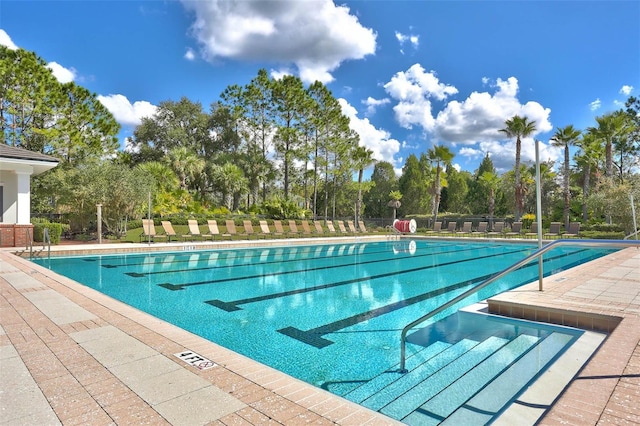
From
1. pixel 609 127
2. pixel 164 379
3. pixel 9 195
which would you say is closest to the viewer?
pixel 164 379

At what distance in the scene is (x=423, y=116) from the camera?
3275cm

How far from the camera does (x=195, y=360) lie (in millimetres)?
2787

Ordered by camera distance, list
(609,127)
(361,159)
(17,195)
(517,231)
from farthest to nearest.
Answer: (361,159) → (609,127) → (517,231) → (17,195)

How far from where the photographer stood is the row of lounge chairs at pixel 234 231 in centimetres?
1505

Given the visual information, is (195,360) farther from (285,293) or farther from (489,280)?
(285,293)

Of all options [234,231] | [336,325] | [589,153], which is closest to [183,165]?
[234,231]

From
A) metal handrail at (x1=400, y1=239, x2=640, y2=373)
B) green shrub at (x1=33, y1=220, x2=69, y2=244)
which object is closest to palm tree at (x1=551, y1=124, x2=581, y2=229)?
metal handrail at (x1=400, y1=239, x2=640, y2=373)

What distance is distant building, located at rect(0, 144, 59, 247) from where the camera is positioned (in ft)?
40.0

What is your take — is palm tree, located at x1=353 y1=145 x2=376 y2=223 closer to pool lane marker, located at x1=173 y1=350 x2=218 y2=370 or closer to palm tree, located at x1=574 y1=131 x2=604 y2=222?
palm tree, located at x1=574 y1=131 x2=604 y2=222

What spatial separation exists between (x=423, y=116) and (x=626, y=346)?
3188 cm

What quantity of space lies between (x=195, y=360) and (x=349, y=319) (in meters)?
2.71

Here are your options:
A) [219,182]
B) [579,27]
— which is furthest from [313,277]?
[219,182]

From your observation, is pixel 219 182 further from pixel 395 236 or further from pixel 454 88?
pixel 454 88

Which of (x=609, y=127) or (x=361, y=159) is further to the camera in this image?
(x=361, y=159)
